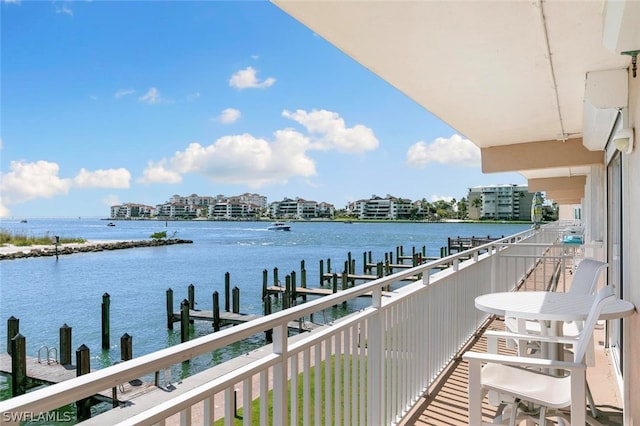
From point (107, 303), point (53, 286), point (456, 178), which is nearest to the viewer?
point (107, 303)

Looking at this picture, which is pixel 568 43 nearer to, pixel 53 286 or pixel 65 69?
pixel 53 286

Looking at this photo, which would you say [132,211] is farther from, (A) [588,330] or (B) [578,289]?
(A) [588,330]

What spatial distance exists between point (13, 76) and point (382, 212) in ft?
209

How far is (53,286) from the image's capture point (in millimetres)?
24000

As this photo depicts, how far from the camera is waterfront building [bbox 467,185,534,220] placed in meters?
64.2

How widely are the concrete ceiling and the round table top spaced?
124cm

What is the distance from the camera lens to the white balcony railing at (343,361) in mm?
985

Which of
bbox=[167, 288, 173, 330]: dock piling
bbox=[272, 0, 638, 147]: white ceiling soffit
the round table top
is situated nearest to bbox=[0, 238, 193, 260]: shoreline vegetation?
bbox=[167, 288, 173, 330]: dock piling

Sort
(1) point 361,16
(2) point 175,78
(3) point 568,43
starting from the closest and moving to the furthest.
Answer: (1) point 361,16, (3) point 568,43, (2) point 175,78

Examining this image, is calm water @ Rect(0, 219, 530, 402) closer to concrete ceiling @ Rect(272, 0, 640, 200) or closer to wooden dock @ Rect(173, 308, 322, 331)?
wooden dock @ Rect(173, 308, 322, 331)

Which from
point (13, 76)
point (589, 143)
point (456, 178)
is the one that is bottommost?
point (589, 143)

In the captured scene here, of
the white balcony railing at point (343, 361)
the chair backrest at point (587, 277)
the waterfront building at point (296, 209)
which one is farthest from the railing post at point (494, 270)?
the waterfront building at point (296, 209)

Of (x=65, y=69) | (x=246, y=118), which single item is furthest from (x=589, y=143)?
(x=246, y=118)

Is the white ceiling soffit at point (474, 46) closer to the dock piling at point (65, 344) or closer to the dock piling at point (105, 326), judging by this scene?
the dock piling at point (65, 344)
